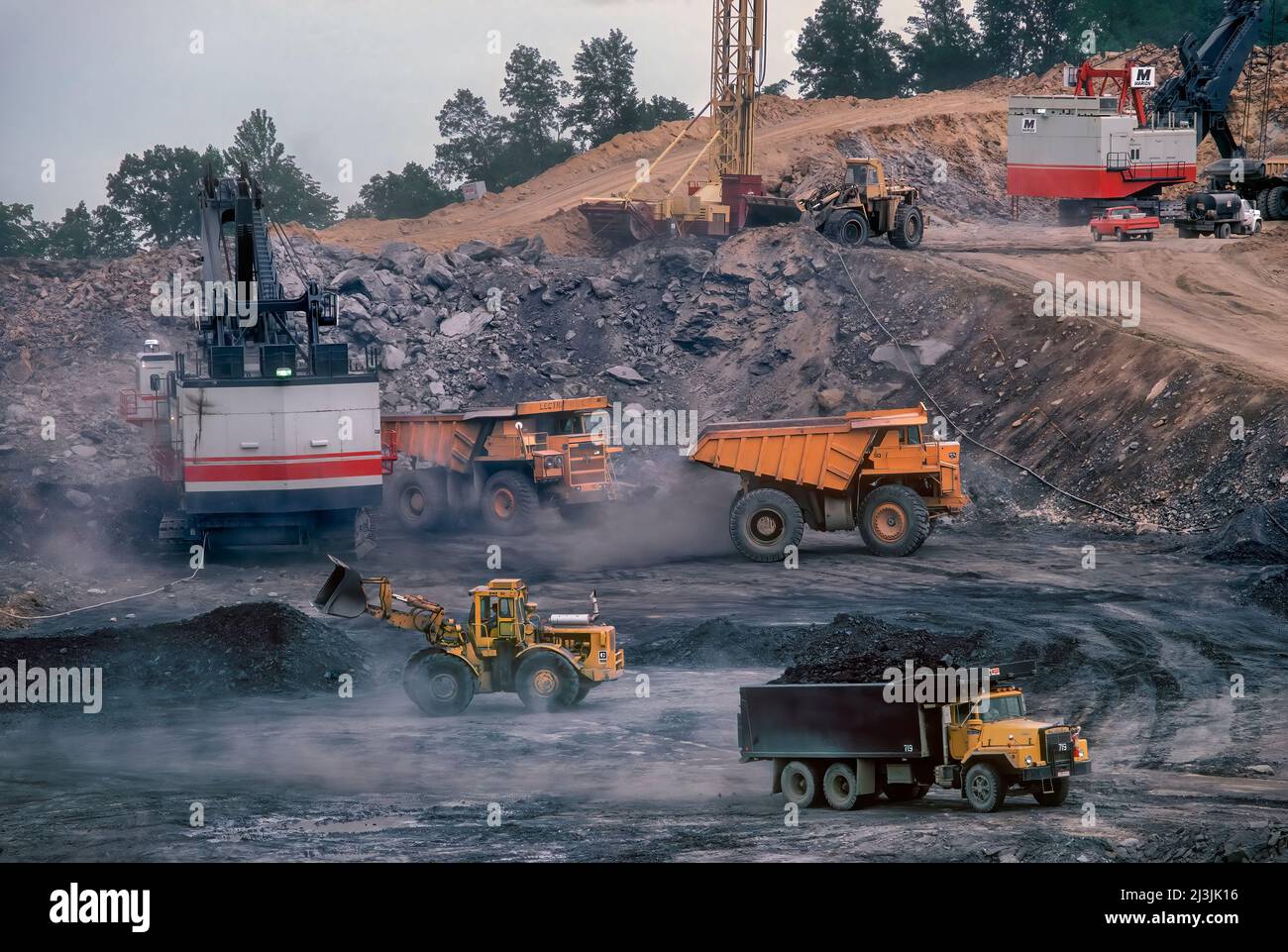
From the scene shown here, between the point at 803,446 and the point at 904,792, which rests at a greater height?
the point at 803,446

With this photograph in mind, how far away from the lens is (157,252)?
5006cm

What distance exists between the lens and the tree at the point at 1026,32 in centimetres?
8231

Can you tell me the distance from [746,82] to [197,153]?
99.1 ft

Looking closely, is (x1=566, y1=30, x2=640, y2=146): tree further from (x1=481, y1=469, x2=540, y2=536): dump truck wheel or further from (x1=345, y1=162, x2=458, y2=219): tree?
(x1=481, y1=469, x2=540, y2=536): dump truck wheel

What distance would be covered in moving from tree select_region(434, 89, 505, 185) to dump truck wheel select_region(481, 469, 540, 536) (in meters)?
46.6

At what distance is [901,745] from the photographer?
1659cm

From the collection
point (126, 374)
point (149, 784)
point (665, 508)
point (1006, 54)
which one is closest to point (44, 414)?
point (126, 374)

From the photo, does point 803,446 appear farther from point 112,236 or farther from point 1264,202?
point 112,236

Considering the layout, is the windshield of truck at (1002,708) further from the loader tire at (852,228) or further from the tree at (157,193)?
the tree at (157,193)

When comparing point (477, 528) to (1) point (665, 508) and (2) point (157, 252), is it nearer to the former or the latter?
(1) point (665, 508)

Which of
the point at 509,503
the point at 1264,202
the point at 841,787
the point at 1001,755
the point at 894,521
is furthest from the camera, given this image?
the point at 1264,202

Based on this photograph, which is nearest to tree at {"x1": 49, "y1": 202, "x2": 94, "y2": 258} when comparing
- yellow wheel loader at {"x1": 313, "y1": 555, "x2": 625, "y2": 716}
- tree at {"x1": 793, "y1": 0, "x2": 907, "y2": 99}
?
tree at {"x1": 793, "y1": 0, "x2": 907, "y2": 99}

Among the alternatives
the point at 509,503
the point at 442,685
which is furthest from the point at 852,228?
the point at 442,685

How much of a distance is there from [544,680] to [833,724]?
5820mm
